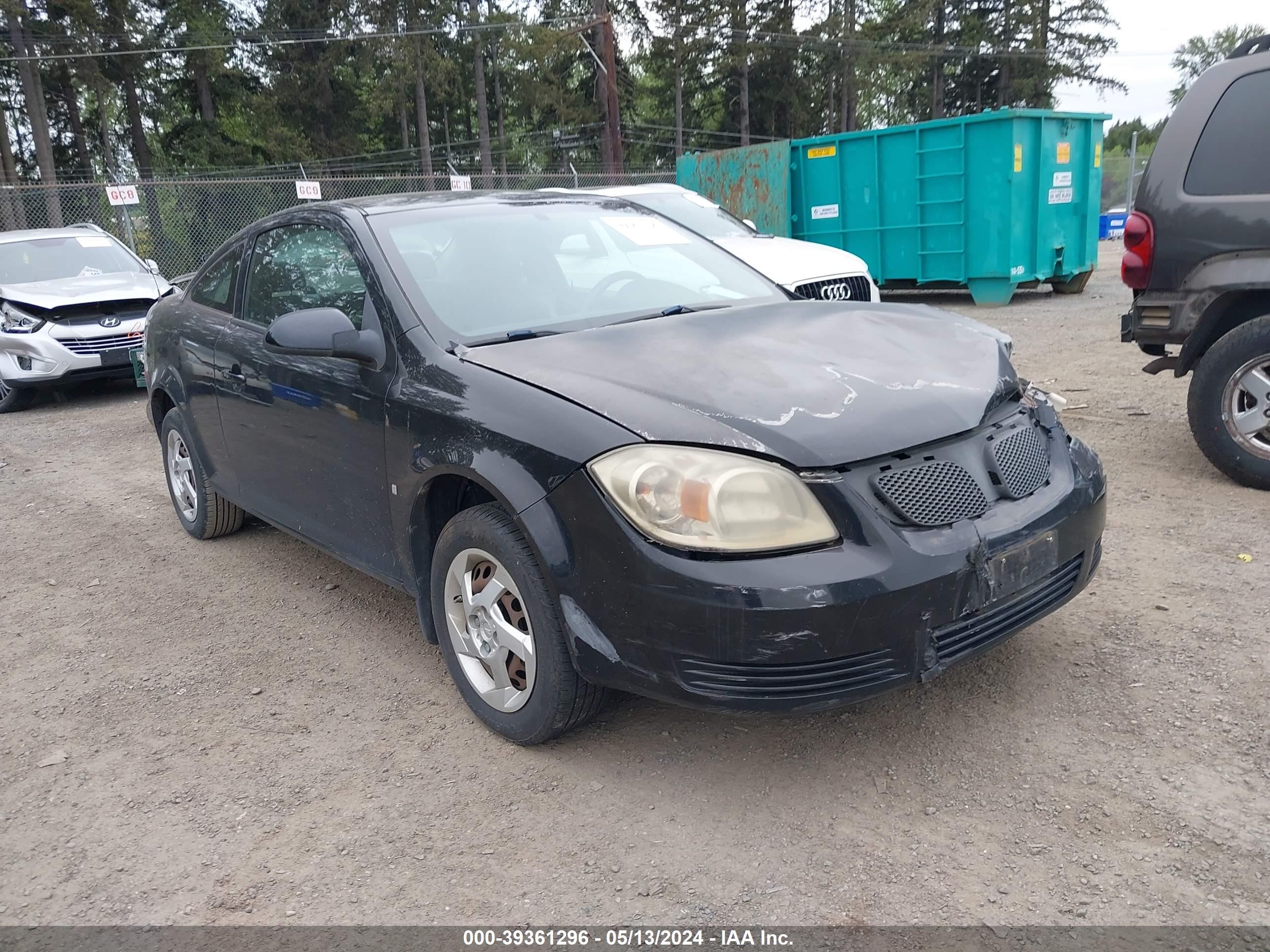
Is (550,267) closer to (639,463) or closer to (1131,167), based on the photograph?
(639,463)

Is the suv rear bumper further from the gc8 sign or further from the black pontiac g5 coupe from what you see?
the gc8 sign

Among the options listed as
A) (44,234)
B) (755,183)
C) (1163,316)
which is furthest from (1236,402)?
(755,183)

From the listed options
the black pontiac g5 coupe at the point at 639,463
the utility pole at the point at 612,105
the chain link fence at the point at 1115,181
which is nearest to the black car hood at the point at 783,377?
the black pontiac g5 coupe at the point at 639,463

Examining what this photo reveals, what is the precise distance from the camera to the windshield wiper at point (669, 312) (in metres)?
3.42

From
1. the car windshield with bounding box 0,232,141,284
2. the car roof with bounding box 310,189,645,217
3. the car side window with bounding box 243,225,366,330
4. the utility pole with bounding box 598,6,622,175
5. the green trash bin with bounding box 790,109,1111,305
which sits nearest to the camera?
the car side window with bounding box 243,225,366,330

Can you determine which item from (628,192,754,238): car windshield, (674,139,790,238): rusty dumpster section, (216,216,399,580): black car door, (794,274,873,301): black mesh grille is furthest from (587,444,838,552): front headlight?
(674,139,790,238): rusty dumpster section

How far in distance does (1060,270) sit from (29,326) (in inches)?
483

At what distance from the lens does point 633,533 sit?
2.46 m

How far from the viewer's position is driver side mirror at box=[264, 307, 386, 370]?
3203mm

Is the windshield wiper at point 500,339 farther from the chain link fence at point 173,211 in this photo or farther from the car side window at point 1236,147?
the chain link fence at point 173,211

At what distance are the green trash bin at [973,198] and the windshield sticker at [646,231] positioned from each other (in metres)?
9.52

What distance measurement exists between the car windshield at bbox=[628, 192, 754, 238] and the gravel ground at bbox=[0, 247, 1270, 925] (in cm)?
563

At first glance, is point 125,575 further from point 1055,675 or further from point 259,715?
point 1055,675

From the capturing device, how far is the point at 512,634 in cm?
290
